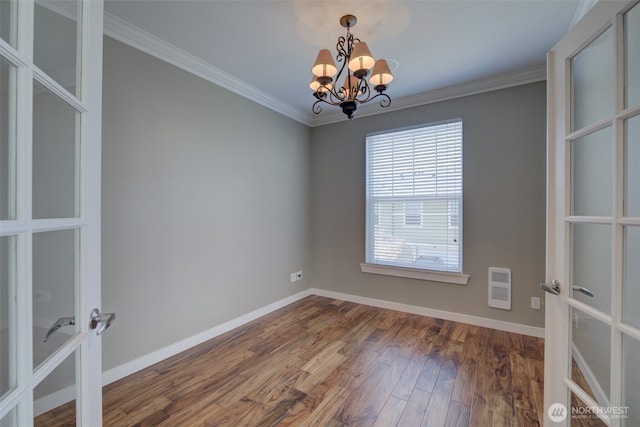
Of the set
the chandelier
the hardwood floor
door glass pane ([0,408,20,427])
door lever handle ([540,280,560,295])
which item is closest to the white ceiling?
the chandelier

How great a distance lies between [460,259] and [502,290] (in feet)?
1.61

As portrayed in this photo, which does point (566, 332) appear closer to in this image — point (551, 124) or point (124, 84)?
point (551, 124)

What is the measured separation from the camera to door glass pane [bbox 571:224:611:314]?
1.04 m

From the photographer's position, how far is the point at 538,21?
6.39ft

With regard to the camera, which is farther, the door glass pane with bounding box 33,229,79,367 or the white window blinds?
the white window blinds

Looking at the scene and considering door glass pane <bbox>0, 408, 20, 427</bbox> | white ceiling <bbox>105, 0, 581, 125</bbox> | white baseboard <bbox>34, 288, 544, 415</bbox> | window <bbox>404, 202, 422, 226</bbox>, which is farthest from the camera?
window <bbox>404, 202, 422, 226</bbox>

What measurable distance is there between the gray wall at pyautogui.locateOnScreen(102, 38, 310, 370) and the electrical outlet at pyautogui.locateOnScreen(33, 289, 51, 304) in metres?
1.34

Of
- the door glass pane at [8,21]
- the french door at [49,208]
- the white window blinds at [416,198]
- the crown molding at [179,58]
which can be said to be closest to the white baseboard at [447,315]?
the white window blinds at [416,198]

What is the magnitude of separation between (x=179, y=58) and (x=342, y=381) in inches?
118

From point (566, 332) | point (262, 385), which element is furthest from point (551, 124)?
point (262, 385)

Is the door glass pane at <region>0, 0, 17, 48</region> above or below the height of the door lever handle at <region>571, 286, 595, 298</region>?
above

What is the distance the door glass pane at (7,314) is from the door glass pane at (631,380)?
1825 millimetres

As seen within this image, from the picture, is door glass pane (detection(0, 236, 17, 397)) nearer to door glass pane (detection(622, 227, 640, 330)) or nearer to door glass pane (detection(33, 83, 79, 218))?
door glass pane (detection(33, 83, 79, 218))

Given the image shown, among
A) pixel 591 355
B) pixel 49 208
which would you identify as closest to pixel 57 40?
pixel 49 208
